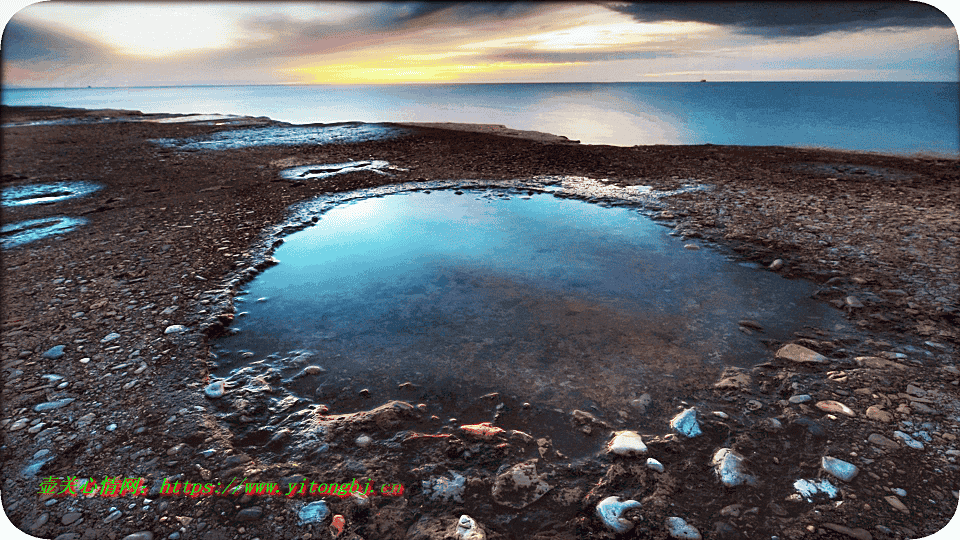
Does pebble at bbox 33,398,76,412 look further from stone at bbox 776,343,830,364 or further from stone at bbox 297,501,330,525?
stone at bbox 776,343,830,364

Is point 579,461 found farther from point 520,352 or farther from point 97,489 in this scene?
point 97,489

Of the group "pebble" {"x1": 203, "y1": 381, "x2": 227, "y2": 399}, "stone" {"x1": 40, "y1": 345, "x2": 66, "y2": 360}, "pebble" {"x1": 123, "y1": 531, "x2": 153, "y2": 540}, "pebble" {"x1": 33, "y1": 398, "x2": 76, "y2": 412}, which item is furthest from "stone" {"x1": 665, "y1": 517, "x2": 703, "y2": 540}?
"stone" {"x1": 40, "y1": 345, "x2": 66, "y2": 360}

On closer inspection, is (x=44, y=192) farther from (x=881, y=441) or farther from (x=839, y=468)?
(x=881, y=441)

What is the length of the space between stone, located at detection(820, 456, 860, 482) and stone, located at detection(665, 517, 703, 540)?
37.4 inches

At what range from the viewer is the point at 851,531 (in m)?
2.04

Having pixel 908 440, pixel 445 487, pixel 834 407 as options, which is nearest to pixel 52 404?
pixel 445 487

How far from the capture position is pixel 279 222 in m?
6.86

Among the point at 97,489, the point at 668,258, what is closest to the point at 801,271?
the point at 668,258

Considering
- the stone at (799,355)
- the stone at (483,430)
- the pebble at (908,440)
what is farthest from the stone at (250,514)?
the stone at (799,355)

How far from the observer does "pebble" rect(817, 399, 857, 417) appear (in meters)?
2.82

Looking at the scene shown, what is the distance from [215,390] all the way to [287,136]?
53.9 feet

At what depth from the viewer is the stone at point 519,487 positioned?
7.61ft

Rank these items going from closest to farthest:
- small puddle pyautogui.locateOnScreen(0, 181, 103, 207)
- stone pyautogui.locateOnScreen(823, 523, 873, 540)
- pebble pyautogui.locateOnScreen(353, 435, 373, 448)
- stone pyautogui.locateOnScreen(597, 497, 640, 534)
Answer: stone pyautogui.locateOnScreen(823, 523, 873, 540)
stone pyautogui.locateOnScreen(597, 497, 640, 534)
pebble pyautogui.locateOnScreen(353, 435, 373, 448)
small puddle pyautogui.locateOnScreen(0, 181, 103, 207)

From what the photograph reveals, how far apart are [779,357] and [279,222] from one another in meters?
6.72
